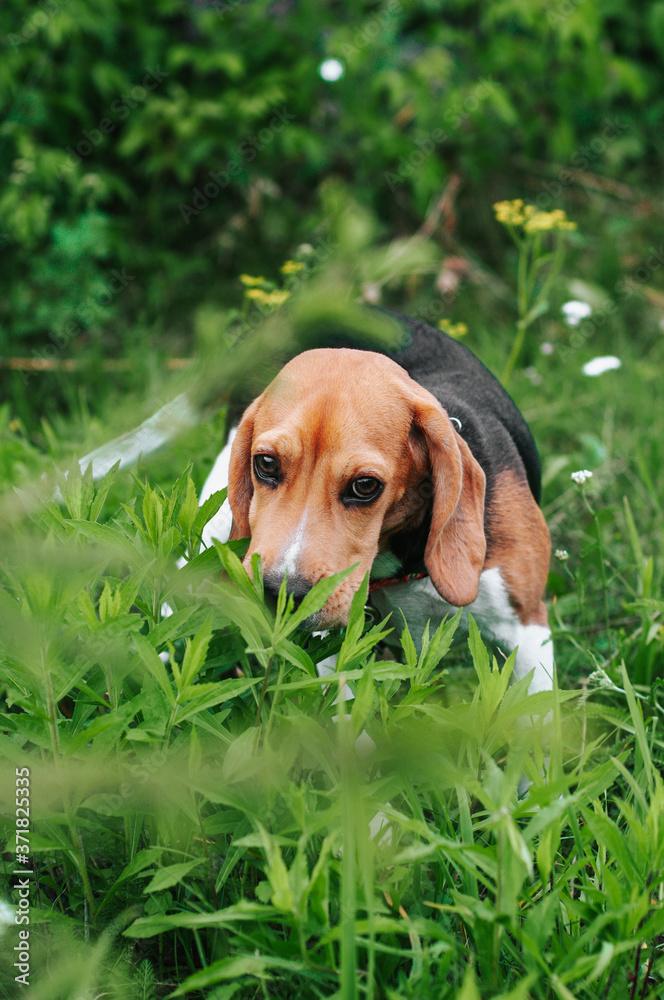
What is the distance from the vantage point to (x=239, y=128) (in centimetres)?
580

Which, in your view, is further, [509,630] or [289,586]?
[509,630]

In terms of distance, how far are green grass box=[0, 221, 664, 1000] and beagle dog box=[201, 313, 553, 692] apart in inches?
11.3

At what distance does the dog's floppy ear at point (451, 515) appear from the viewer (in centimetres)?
236

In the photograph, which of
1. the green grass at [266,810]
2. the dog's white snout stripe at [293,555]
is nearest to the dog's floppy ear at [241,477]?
the dog's white snout stripe at [293,555]

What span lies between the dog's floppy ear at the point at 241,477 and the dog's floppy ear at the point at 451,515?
538 millimetres

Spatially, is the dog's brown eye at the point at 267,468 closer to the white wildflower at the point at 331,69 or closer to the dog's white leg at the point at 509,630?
the dog's white leg at the point at 509,630

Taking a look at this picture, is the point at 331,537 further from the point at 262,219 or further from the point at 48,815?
the point at 262,219

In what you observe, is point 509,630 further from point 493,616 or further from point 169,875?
point 169,875

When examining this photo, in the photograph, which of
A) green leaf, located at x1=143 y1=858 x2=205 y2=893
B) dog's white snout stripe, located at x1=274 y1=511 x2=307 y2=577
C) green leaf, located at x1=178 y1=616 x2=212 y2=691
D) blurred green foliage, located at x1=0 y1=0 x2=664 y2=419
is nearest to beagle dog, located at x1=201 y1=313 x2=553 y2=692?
dog's white snout stripe, located at x1=274 y1=511 x2=307 y2=577

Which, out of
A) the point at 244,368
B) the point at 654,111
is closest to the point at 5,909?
the point at 244,368

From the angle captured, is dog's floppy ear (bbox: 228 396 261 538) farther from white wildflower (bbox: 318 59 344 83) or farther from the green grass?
white wildflower (bbox: 318 59 344 83)

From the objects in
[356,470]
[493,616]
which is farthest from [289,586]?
[493,616]

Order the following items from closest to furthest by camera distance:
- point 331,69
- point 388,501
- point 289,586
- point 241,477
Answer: point 289,586 < point 388,501 < point 241,477 < point 331,69

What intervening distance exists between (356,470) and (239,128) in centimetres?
431
